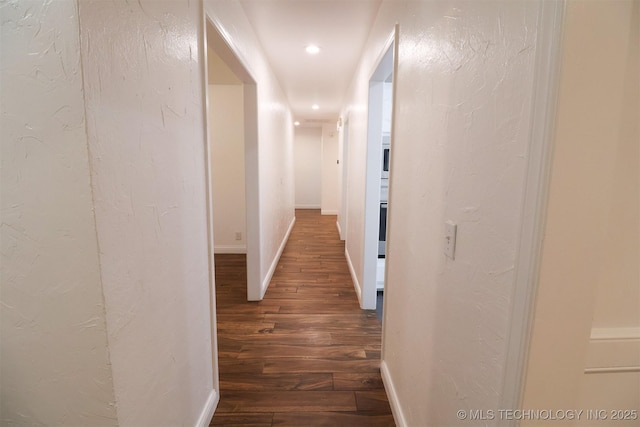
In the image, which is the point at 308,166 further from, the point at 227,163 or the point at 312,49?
the point at 312,49

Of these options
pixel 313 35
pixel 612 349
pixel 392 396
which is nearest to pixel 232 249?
pixel 313 35

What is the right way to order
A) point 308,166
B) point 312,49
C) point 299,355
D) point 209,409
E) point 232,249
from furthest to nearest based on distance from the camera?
1. point 308,166
2. point 232,249
3. point 312,49
4. point 299,355
5. point 209,409

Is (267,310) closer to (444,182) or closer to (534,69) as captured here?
(444,182)

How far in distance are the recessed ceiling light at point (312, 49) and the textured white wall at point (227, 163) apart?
1.74 meters

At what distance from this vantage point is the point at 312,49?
2652 mm

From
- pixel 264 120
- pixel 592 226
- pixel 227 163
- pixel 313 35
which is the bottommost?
pixel 592 226

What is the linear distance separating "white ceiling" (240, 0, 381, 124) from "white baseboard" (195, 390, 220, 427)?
2439 millimetres

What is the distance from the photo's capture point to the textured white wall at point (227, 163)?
4.09 m

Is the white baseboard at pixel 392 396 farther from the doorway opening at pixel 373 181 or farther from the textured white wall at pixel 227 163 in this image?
the textured white wall at pixel 227 163

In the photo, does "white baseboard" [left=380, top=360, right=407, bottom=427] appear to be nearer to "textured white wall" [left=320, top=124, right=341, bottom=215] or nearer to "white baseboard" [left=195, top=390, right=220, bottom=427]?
"white baseboard" [left=195, top=390, right=220, bottom=427]

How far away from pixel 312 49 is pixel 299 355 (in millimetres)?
2644

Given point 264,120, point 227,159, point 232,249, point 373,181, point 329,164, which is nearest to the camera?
point 373,181

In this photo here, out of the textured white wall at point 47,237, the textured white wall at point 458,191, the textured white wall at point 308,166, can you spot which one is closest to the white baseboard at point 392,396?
the textured white wall at point 458,191

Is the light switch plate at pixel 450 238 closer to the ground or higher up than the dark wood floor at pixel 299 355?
higher up
